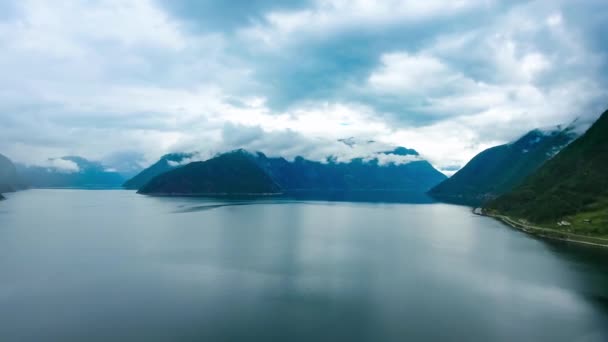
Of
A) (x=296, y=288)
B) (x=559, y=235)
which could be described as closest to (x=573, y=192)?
(x=559, y=235)

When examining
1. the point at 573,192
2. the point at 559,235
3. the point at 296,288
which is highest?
the point at 573,192

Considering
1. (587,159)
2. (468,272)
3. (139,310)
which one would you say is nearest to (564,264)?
(468,272)

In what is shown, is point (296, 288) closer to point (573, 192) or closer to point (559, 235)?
point (559, 235)

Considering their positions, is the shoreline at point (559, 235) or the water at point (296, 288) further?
the shoreline at point (559, 235)

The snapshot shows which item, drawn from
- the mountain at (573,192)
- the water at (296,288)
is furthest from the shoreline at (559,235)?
the water at (296,288)

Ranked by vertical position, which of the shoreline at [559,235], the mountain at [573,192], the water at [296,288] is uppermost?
the mountain at [573,192]

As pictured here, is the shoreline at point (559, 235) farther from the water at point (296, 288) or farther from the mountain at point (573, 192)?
Answer: the water at point (296, 288)

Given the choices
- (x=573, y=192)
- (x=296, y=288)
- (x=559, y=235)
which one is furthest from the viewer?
(x=573, y=192)
